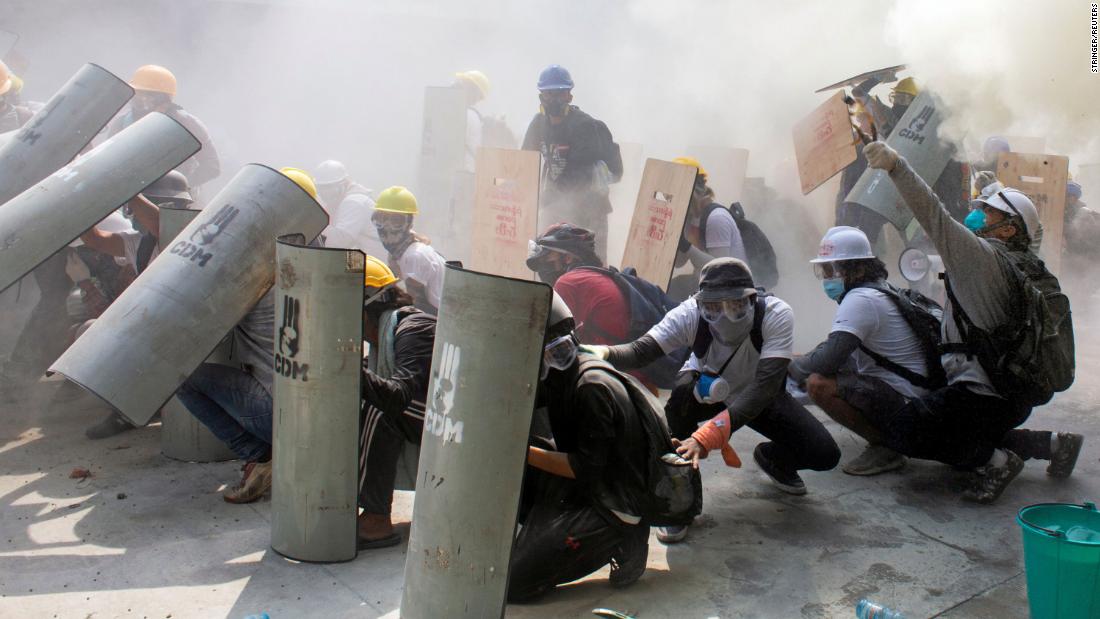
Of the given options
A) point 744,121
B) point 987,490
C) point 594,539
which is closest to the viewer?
point 594,539

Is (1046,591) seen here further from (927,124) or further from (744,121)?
(744,121)

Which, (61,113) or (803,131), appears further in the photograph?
(803,131)

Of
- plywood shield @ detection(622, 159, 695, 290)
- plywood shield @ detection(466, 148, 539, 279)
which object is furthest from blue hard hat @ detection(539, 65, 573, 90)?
plywood shield @ detection(622, 159, 695, 290)

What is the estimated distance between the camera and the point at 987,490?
4230 millimetres

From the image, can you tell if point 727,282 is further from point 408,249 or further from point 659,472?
point 408,249

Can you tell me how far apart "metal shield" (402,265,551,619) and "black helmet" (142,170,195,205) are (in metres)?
3.24

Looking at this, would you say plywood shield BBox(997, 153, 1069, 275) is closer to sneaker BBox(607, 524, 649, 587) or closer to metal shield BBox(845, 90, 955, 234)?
metal shield BBox(845, 90, 955, 234)

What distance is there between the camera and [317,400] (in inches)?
138

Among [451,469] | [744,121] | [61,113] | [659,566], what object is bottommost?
[659,566]

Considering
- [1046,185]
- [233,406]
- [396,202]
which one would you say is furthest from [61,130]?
[1046,185]

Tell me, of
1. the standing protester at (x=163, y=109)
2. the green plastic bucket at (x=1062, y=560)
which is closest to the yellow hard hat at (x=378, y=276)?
the green plastic bucket at (x=1062, y=560)

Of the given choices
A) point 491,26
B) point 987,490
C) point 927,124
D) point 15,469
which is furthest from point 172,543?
point 491,26

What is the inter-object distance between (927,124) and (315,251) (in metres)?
4.72

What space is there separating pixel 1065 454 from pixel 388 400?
10.0 feet
